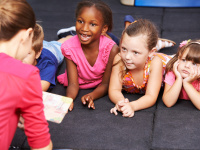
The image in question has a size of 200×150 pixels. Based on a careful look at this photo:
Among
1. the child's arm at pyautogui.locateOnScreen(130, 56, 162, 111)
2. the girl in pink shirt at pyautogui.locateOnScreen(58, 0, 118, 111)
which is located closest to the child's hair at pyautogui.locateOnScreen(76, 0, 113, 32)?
the girl in pink shirt at pyautogui.locateOnScreen(58, 0, 118, 111)

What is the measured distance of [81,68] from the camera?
1967mm

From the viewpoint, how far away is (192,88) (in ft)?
5.65

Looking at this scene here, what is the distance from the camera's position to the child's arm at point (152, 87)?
5.81 ft

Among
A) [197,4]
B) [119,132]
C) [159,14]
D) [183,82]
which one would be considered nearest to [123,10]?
[159,14]

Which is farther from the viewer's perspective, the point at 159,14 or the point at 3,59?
the point at 159,14

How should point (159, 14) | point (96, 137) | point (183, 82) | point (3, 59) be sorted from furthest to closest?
1. point (159, 14)
2. point (183, 82)
3. point (96, 137)
4. point (3, 59)

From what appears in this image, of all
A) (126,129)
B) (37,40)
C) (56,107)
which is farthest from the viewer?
(37,40)

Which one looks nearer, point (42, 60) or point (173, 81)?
point (173, 81)

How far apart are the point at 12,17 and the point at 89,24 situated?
895 mm

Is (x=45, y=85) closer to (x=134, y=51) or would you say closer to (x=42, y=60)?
A: (x=42, y=60)

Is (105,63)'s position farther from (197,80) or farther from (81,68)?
(197,80)

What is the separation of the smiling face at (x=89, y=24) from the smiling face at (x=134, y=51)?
0.69 feet

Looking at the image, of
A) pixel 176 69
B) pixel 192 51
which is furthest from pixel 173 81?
pixel 192 51

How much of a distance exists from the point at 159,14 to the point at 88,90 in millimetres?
1847
